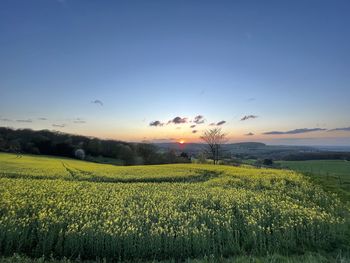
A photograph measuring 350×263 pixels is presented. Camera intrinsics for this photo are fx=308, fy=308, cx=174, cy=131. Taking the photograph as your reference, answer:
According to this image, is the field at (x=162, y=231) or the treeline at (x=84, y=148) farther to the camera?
the treeline at (x=84, y=148)

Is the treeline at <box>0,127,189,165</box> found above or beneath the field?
above

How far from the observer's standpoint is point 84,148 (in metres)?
99.1

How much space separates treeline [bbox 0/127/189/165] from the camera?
301ft

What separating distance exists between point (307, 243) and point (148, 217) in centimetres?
689

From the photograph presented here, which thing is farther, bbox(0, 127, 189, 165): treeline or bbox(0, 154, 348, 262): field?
bbox(0, 127, 189, 165): treeline

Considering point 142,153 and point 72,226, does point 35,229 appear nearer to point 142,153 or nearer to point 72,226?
point 72,226

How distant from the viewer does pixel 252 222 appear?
13.3m

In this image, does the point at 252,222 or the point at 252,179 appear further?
the point at 252,179

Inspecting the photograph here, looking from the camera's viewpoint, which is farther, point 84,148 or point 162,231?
point 84,148

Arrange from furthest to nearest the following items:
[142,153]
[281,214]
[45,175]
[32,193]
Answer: [142,153], [45,175], [32,193], [281,214]

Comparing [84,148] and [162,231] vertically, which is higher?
[84,148]

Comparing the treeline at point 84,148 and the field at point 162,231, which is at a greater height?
the treeline at point 84,148

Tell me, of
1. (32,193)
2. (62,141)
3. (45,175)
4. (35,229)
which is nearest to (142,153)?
(62,141)

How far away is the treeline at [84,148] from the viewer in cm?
9162
